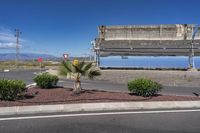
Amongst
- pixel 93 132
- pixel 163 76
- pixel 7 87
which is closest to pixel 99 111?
pixel 93 132

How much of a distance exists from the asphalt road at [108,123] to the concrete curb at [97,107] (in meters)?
0.90

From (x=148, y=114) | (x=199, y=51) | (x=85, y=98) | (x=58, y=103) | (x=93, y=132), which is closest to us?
(x=93, y=132)

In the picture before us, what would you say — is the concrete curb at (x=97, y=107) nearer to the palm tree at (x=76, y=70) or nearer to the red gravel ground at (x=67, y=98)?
the red gravel ground at (x=67, y=98)

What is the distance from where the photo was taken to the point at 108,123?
29.8 feet

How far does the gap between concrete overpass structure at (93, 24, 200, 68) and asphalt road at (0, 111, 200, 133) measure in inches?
717

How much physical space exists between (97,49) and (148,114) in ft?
61.3

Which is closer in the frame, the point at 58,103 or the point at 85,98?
the point at 58,103

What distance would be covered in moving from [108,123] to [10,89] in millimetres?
5115

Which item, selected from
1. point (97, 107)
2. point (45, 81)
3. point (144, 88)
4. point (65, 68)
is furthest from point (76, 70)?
point (97, 107)

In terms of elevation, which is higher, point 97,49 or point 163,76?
point 97,49

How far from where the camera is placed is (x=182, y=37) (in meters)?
30.6

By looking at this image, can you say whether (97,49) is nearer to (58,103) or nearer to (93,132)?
(58,103)

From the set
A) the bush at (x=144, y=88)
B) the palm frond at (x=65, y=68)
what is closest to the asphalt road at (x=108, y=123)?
the bush at (x=144, y=88)

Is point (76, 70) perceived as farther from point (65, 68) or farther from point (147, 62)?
point (147, 62)
